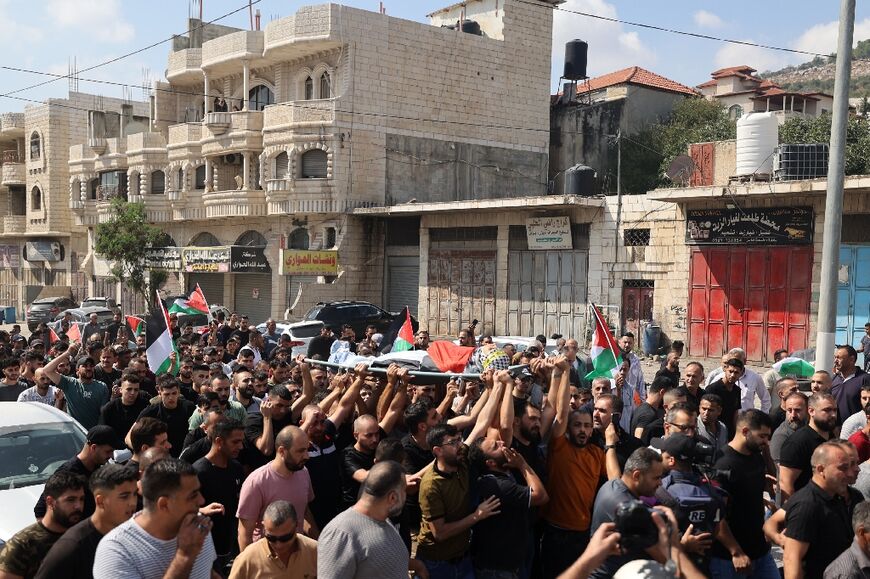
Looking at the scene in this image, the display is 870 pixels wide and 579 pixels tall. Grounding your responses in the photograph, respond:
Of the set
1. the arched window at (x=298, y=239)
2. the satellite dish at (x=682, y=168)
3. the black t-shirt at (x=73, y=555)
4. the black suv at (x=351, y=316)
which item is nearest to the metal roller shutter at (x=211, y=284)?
the arched window at (x=298, y=239)

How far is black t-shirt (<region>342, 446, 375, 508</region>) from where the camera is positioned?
585cm

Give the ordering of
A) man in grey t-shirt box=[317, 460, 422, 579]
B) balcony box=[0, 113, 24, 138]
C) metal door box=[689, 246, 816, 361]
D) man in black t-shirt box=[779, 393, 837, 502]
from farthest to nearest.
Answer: balcony box=[0, 113, 24, 138] → metal door box=[689, 246, 816, 361] → man in black t-shirt box=[779, 393, 837, 502] → man in grey t-shirt box=[317, 460, 422, 579]

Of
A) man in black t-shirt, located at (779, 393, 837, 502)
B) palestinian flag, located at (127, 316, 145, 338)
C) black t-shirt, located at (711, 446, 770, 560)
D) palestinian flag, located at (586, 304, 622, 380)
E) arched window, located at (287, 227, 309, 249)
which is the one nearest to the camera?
black t-shirt, located at (711, 446, 770, 560)

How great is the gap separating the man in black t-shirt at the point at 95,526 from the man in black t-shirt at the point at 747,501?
337 cm

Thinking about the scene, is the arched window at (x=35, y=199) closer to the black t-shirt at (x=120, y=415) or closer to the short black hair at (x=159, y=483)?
the black t-shirt at (x=120, y=415)

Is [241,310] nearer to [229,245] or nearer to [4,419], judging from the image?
[229,245]

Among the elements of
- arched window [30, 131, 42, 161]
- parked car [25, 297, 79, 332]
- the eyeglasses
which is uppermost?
arched window [30, 131, 42, 161]

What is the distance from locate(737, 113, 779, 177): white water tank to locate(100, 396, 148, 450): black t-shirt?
16728 millimetres

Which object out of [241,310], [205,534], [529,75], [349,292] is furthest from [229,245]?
[205,534]

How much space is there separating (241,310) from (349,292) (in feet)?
21.8

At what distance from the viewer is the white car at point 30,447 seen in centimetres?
639

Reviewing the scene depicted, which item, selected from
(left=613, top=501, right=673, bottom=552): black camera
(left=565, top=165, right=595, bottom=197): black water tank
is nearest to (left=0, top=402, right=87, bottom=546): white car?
(left=613, top=501, right=673, bottom=552): black camera

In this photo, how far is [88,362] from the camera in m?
8.96

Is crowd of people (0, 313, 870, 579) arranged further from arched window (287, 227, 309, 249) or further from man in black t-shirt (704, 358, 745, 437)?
arched window (287, 227, 309, 249)
